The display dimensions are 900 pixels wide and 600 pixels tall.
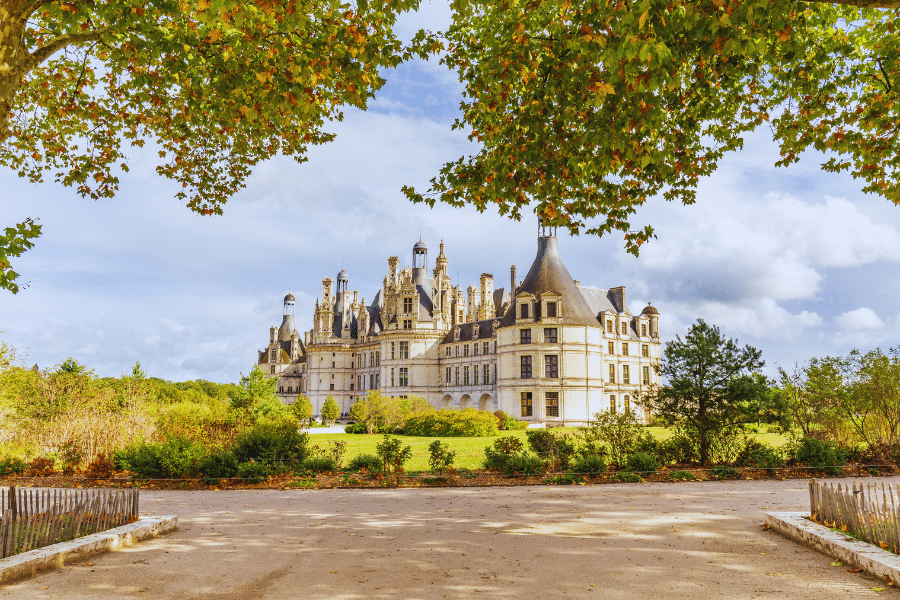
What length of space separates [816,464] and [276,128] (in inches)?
632

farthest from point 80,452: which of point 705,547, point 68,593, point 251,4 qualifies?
point 705,547

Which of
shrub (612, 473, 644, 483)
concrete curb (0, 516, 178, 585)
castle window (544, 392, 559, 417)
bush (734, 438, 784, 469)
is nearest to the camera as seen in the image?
concrete curb (0, 516, 178, 585)

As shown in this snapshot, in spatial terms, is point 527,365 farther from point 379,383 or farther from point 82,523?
point 82,523

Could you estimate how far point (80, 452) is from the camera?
16172mm

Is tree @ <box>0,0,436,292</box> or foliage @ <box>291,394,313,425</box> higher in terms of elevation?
tree @ <box>0,0,436,292</box>

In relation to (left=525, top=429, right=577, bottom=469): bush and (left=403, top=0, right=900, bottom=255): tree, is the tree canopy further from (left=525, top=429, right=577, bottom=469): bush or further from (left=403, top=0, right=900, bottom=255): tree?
(left=525, top=429, right=577, bottom=469): bush

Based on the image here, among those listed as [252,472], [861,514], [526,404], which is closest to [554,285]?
[526,404]

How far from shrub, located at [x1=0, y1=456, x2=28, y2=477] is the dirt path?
6.95 m

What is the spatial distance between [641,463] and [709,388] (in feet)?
9.45

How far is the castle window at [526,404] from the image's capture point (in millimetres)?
46656

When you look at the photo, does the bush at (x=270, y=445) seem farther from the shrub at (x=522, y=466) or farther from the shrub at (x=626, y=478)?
the shrub at (x=626, y=478)

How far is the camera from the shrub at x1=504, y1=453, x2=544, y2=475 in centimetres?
1498

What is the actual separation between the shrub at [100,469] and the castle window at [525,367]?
1353 inches

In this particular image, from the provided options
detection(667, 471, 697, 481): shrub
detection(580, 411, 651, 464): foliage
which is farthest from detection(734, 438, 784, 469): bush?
detection(580, 411, 651, 464): foliage
